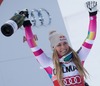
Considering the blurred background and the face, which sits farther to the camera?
the blurred background

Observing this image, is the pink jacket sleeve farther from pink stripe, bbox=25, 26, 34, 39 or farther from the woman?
pink stripe, bbox=25, 26, 34, 39

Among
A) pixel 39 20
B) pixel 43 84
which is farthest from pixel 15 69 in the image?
pixel 39 20

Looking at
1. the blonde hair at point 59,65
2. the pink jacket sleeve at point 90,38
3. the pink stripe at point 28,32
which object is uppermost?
the pink stripe at point 28,32

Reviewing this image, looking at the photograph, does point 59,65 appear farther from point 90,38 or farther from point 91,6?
point 91,6

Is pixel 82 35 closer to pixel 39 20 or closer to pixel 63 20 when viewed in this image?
pixel 63 20

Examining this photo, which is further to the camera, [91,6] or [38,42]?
[38,42]

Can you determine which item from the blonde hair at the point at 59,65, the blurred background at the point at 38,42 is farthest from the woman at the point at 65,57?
the blurred background at the point at 38,42

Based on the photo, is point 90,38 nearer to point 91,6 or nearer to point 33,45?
point 91,6

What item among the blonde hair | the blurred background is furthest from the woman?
the blurred background

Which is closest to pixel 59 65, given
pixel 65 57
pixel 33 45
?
pixel 65 57

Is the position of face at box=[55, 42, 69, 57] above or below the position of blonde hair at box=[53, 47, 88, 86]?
above

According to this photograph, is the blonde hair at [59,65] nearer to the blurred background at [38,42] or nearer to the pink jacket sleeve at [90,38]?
the pink jacket sleeve at [90,38]

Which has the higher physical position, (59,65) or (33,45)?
(33,45)

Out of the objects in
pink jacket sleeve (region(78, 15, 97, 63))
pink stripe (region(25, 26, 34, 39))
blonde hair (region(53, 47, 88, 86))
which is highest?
pink stripe (region(25, 26, 34, 39))
